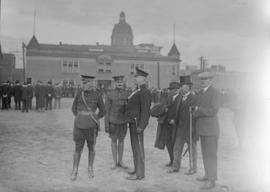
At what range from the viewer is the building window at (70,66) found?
49594mm

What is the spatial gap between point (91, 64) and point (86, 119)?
45.6m

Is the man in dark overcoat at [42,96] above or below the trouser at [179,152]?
Result: above

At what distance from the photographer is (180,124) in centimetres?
679

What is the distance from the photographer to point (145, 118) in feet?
20.1

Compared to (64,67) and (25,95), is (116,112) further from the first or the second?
(64,67)

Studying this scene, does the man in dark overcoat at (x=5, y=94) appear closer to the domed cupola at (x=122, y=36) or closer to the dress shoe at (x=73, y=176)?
the dress shoe at (x=73, y=176)

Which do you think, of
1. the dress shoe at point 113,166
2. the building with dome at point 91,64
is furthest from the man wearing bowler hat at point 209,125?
the building with dome at point 91,64

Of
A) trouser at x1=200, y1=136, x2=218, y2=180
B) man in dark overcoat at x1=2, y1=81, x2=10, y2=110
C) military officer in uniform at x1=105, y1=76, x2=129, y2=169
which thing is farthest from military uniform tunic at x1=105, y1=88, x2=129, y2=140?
man in dark overcoat at x1=2, y1=81, x2=10, y2=110

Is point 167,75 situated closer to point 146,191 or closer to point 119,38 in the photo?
point 119,38

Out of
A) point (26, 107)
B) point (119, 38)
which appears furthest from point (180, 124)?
point (119, 38)

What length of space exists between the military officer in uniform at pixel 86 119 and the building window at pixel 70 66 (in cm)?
4422

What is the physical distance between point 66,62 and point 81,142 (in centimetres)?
4498

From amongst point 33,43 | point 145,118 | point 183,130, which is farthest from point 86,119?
point 33,43

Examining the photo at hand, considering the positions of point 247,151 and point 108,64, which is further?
point 108,64
